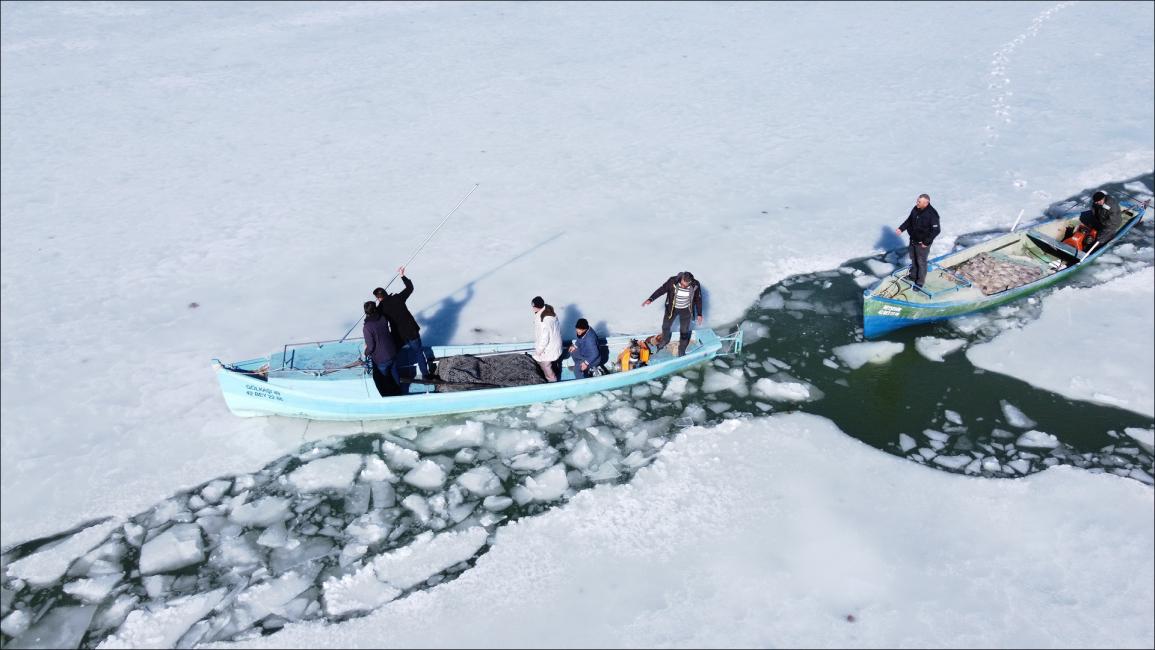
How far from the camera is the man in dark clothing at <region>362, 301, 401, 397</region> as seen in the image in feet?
24.6

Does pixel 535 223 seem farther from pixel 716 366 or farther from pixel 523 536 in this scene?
pixel 523 536

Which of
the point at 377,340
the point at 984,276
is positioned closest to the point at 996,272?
the point at 984,276

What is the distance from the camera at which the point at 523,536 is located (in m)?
6.97

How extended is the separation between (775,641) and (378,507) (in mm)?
3725

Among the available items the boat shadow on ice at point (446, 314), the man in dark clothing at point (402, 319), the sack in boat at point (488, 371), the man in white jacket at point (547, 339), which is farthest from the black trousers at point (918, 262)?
the man in dark clothing at point (402, 319)

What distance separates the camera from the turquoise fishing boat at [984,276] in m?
9.11

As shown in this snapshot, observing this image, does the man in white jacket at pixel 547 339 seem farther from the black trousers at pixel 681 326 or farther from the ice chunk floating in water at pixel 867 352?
the ice chunk floating in water at pixel 867 352

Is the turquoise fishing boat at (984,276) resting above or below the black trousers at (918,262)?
below

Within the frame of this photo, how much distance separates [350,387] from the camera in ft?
25.3

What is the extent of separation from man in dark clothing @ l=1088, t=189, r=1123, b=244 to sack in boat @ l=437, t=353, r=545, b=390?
25.5 ft

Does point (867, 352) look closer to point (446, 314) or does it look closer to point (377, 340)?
point (446, 314)

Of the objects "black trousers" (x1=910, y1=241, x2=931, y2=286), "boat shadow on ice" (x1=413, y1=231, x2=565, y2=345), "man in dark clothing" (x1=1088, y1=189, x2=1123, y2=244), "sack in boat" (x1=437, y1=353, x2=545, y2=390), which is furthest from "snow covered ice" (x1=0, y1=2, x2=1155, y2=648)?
"black trousers" (x1=910, y1=241, x2=931, y2=286)

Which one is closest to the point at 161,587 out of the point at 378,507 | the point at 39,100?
the point at 378,507

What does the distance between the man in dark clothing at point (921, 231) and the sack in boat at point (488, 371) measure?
466cm
